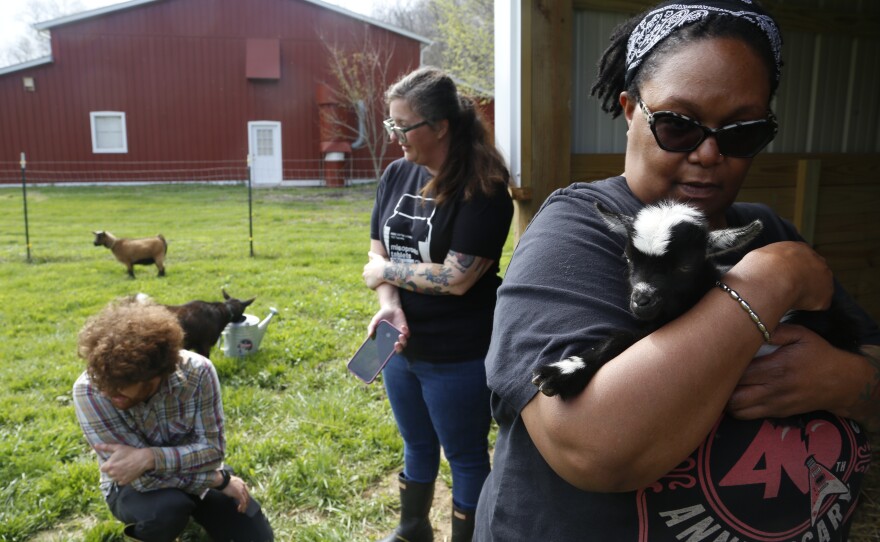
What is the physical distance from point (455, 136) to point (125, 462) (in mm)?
2259

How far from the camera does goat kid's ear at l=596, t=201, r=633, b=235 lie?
1.42 meters

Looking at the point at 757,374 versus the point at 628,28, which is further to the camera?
the point at 628,28

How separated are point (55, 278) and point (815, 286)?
1067cm

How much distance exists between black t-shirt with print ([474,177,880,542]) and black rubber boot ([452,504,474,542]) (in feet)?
5.67

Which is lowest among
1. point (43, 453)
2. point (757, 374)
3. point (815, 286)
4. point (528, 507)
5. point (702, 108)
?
point (43, 453)

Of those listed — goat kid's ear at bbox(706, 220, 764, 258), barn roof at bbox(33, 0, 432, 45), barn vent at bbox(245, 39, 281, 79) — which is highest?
barn roof at bbox(33, 0, 432, 45)

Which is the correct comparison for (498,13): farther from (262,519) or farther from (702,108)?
(262,519)

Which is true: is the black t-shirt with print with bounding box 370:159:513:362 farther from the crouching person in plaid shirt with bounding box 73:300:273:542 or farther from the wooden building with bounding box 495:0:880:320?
the crouching person in plaid shirt with bounding box 73:300:273:542

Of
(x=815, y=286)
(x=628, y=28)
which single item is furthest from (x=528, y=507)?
(x=628, y=28)

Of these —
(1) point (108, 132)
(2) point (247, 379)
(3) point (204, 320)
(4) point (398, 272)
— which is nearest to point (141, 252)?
(3) point (204, 320)

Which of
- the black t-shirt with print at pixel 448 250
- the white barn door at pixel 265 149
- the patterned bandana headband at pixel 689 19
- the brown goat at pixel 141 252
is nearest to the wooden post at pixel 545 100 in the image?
the black t-shirt with print at pixel 448 250

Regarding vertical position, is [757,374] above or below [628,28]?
below

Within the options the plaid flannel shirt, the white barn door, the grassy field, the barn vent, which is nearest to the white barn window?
the white barn door

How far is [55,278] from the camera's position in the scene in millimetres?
9758
